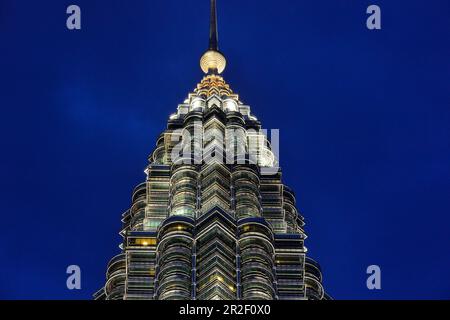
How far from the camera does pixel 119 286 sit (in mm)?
133000

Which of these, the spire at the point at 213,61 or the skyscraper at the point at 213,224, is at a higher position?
the spire at the point at 213,61

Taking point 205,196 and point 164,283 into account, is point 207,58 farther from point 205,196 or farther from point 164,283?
point 164,283

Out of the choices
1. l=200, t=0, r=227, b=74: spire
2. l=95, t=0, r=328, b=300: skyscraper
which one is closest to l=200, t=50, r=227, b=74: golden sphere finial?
l=200, t=0, r=227, b=74: spire

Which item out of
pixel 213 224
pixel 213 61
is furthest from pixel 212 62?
pixel 213 224

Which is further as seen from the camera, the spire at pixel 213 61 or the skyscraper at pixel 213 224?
the spire at pixel 213 61

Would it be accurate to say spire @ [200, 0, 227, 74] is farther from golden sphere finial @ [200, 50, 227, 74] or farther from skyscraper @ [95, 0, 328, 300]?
skyscraper @ [95, 0, 328, 300]

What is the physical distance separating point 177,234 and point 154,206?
16136 mm

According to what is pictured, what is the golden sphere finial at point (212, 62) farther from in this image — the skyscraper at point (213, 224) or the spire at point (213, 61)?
the skyscraper at point (213, 224)

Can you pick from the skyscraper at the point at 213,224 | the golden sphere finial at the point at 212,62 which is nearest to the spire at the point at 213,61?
the golden sphere finial at the point at 212,62

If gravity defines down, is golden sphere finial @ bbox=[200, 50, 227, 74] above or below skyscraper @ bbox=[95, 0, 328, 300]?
above

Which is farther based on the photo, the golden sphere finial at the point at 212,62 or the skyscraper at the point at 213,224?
the golden sphere finial at the point at 212,62

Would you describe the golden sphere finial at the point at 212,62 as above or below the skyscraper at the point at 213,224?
above

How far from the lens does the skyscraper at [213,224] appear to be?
124 m

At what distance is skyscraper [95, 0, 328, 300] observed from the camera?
405 feet
